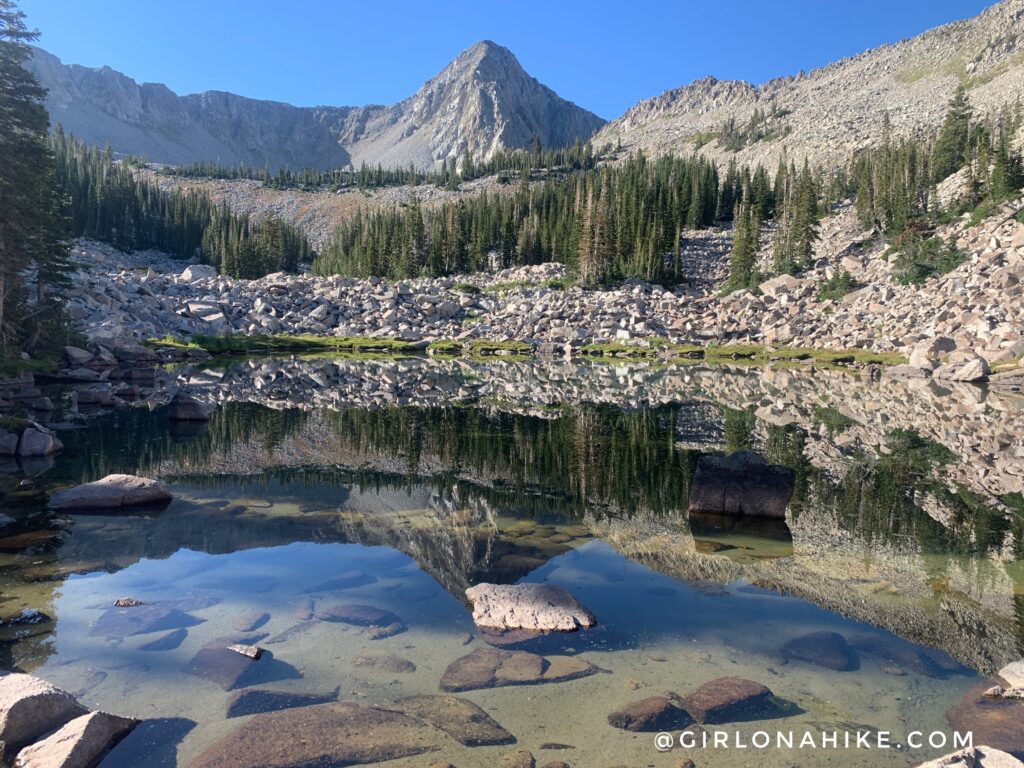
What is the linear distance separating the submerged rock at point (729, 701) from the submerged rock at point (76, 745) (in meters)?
5.51

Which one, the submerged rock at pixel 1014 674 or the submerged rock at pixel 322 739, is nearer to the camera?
the submerged rock at pixel 322 739

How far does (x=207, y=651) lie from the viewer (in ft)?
25.7

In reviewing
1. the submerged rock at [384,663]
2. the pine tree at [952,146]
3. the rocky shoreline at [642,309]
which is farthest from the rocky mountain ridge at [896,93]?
the submerged rock at [384,663]

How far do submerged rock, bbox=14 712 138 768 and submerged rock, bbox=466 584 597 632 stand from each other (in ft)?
13.8

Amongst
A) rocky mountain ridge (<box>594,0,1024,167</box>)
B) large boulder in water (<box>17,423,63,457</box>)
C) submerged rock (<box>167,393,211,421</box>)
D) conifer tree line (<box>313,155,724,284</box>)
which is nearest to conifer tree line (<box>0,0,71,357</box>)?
submerged rock (<box>167,393,211,421</box>)

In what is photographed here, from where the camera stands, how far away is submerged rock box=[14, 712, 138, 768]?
5.52 metres

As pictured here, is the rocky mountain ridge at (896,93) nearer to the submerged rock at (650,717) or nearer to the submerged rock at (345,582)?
the submerged rock at (345,582)

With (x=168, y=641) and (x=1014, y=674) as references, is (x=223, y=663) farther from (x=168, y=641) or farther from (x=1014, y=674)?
(x=1014, y=674)

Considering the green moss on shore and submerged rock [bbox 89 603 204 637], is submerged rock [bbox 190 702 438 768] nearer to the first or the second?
submerged rock [bbox 89 603 204 637]

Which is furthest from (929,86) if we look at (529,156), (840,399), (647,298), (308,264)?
(840,399)

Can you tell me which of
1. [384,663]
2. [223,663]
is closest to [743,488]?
[384,663]

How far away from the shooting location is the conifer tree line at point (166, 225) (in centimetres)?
12206

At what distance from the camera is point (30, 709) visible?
5.93m

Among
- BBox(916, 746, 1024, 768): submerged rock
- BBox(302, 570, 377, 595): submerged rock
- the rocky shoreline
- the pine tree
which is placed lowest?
BBox(302, 570, 377, 595): submerged rock
